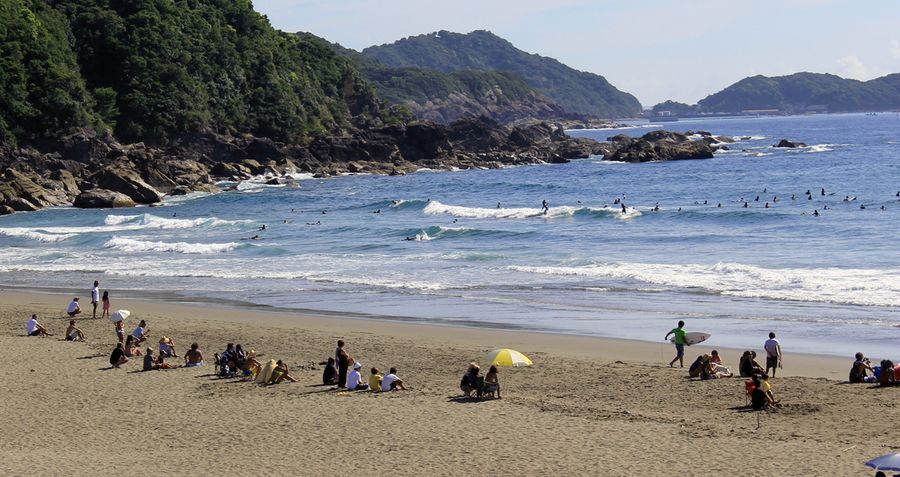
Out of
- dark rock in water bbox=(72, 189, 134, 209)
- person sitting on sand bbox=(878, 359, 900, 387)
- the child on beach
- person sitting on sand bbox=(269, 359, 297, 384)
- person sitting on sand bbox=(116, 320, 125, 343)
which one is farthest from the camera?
dark rock in water bbox=(72, 189, 134, 209)

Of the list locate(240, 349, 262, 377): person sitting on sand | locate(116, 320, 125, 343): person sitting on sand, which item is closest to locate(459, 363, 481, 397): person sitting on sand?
locate(240, 349, 262, 377): person sitting on sand

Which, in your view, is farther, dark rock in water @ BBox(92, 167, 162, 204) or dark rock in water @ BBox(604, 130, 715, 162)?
dark rock in water @ BBox(604, 130, 715, 162)

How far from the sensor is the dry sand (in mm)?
13984

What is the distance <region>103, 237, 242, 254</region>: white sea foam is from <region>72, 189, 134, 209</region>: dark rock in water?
17580mm

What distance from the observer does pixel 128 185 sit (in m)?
64.9

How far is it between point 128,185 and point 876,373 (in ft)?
181

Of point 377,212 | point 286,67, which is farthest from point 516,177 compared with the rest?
point 286,67

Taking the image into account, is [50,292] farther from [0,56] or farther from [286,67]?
[286,67]

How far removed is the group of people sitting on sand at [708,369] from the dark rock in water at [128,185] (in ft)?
169

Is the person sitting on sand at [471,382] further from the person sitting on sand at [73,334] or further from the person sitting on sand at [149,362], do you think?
the person sitting on sand at [73,334]

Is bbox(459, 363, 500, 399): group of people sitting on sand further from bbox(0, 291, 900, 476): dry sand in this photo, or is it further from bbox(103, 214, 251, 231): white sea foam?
bbox(103, 214, 251, 231): white sea foam

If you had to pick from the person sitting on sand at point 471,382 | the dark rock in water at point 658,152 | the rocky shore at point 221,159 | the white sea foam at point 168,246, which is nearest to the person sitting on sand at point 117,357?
the person sitting on sand at point 471,382

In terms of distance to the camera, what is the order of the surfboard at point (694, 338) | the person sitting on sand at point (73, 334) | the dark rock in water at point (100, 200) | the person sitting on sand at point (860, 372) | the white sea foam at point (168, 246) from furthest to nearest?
1. the dark rock in water at point (100, 200)
2. the white sea foam at point (168, 246)
3. the person sitting on sand at point (73, 334)
4. the surfboard at point (694, 338)
5. the person sitting on sand at point (860, 372)

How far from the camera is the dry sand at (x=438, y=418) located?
13984 mm
